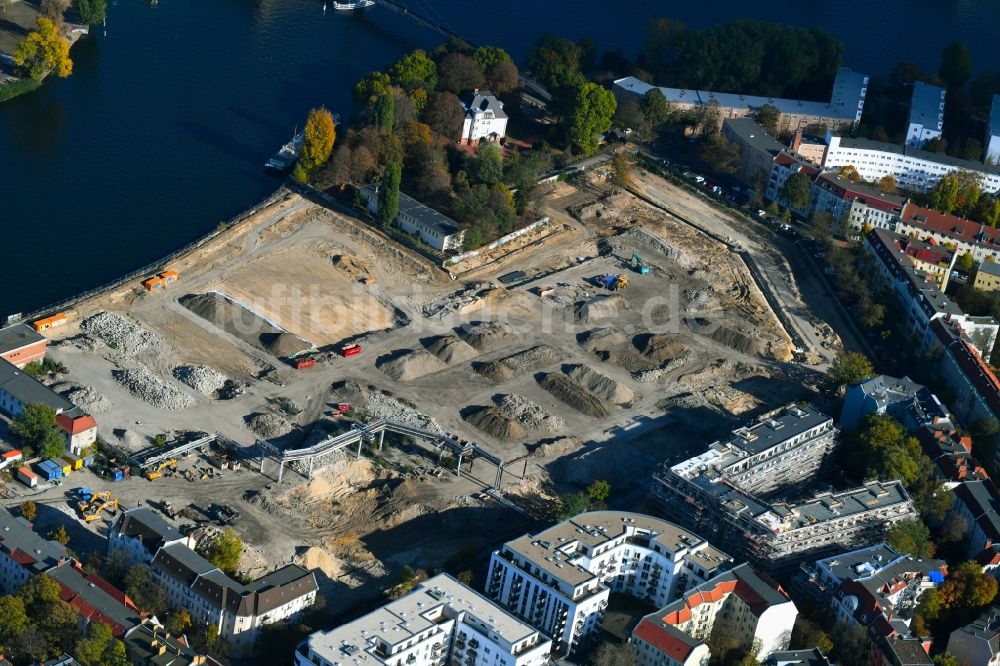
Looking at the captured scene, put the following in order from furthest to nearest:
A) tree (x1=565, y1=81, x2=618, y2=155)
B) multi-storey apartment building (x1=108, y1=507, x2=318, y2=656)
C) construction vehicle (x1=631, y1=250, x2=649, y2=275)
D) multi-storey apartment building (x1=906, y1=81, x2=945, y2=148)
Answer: multi-storey apartment building (x1=906, y1=81, x2=945, y2=148)
tree (x1=565, y1=81, x2=618, y2=155)
construction vehicle (x1=631, y1=250, x2=649, y2=275)
multi-storey apartment building (x1=108, y1=507, x2=318, y2=656)

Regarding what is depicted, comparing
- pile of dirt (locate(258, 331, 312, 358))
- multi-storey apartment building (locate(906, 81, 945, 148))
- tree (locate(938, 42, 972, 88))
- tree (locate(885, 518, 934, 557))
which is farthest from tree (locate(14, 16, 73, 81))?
→ tree (locate(885, 518, 934, 557))

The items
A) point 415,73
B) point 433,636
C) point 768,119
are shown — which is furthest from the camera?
point 768,119

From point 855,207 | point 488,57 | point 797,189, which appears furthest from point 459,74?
point 855,207

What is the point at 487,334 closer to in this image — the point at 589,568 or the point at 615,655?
the point at 589,568

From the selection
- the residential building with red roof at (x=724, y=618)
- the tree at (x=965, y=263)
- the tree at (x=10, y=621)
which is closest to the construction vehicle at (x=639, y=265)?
the tree at (x=965, y=263)

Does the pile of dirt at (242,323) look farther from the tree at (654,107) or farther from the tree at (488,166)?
the tree at (654,107)

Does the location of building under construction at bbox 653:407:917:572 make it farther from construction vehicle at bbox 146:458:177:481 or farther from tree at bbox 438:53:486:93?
tree at bbox 438:53:486:93
